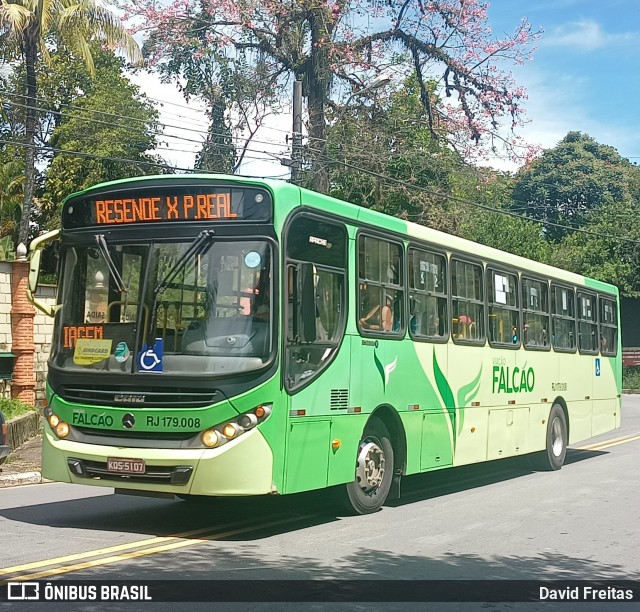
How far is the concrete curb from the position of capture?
529 inches

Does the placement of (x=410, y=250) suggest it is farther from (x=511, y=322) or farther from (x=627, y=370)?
(x=627, y=370)

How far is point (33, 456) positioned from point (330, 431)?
7697 mm

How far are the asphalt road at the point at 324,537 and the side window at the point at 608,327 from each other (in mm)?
5515

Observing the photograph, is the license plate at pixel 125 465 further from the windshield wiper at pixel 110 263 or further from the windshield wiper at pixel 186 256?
the windshield wiper at pixel 110 263

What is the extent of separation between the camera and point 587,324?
17812mm

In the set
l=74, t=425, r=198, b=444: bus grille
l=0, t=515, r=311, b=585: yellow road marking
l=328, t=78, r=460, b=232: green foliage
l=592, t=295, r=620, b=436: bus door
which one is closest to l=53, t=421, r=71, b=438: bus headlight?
l=74, t=425, r=198, b=444: bus grille

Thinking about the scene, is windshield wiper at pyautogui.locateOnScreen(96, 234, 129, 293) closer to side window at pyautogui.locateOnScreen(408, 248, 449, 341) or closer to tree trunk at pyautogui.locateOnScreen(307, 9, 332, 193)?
side window at pyautogui.locateOnScreen(408, 248, 449, 341)

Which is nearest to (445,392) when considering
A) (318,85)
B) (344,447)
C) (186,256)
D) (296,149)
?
(344,447)

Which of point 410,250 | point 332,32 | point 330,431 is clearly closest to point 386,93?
point 332,32

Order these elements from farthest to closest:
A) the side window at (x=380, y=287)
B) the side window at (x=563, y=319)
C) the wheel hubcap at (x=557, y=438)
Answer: the side window at (x=563, y=319) < the wheel hubcap at (x=557, y=438) < the side window at (x=380, y=287)

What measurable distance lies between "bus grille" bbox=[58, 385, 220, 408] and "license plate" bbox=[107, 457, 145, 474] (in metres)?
0.47

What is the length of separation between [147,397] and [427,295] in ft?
13.6

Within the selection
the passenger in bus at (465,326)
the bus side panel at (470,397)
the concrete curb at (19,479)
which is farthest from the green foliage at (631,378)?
the concrete curb at (19,479)

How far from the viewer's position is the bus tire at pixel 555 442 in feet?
52.3
